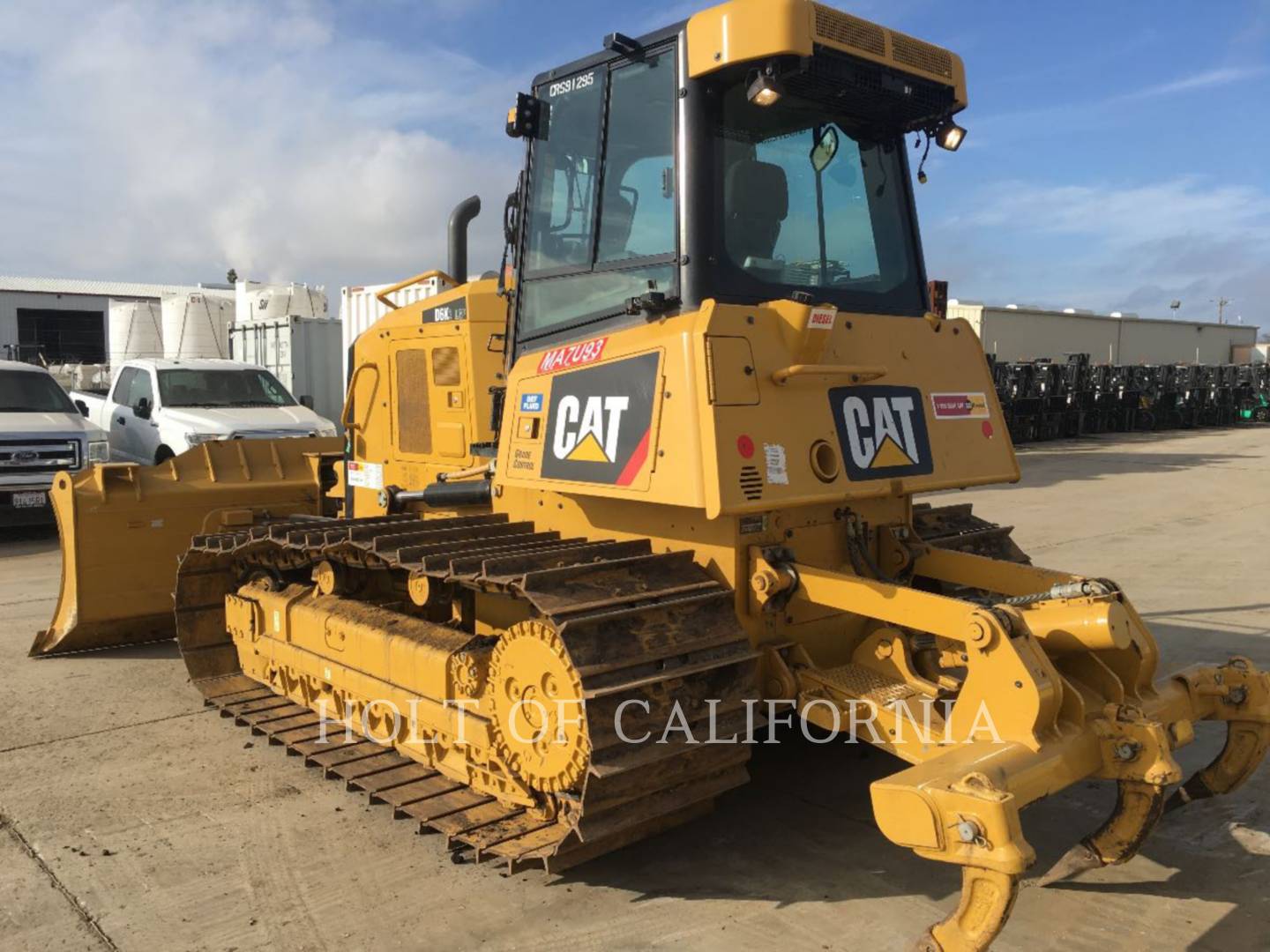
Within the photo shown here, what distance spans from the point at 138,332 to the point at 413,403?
2231cm

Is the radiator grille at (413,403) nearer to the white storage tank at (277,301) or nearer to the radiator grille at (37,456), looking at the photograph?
the radiator grille at (37,456)

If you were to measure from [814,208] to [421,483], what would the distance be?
2742 mm

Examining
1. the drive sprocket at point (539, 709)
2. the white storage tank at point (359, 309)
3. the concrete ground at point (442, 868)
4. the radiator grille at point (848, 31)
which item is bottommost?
Answer: the concrete ground at point (442, 868)

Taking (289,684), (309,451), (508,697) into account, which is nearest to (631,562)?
(508,697)

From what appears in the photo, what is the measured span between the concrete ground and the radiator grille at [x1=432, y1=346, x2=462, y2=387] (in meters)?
2.12

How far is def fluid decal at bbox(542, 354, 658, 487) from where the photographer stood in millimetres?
3904

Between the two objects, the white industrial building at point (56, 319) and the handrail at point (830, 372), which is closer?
the handrail at point (830, 372)

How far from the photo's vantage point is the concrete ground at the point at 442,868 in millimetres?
3555

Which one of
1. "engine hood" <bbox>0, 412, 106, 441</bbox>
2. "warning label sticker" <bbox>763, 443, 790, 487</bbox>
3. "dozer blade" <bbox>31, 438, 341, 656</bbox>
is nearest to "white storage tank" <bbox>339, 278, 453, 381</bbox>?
"engine hood" <bbox>0, 412, 106, 441</bbox>

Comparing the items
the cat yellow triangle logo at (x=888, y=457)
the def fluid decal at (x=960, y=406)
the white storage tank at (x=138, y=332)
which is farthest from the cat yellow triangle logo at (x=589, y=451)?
the white storage tank at (x=138, y=332)

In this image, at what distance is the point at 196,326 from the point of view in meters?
23.5

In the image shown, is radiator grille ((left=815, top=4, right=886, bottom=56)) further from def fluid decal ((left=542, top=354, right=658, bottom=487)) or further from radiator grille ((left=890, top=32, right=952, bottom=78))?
def fluid decal ((left=542, top=354, right=658, bottom=487))

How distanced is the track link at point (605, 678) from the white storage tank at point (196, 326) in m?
21.0

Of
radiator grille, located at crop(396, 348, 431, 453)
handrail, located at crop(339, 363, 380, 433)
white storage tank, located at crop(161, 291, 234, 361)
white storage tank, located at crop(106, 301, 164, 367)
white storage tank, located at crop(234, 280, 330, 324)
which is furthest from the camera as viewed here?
white storage tank, located at crop(106, 301, 164, 367)
